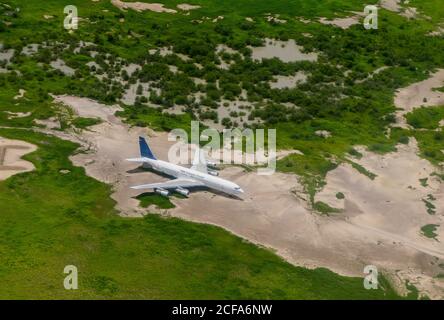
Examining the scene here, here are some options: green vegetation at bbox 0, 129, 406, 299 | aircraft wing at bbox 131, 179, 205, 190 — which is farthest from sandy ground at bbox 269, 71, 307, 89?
green vegetation at bbox 0, 129, 406, 299

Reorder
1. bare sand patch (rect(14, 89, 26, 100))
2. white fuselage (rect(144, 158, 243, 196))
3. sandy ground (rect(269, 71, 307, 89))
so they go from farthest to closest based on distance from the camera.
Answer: sandy ground (rect(269, 71, 307, 89))
bare sand patch (rect(14, 89, 26, 100))
white fuselage (rect(144, 158, 243, 196))

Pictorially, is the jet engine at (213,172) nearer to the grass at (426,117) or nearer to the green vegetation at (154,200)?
the green vegetation at (154,200)

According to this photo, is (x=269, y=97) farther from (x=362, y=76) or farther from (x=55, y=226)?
(x=55, y=226)

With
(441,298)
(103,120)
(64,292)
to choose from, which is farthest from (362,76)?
(64,292)

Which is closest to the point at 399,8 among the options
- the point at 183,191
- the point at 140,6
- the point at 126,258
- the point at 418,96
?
the point at 418,96

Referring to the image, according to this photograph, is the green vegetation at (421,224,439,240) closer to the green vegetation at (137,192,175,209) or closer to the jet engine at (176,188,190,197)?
the jet engine at (176,188,190,197)

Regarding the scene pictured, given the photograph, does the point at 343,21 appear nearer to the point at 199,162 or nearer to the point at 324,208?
the point at 199,162
